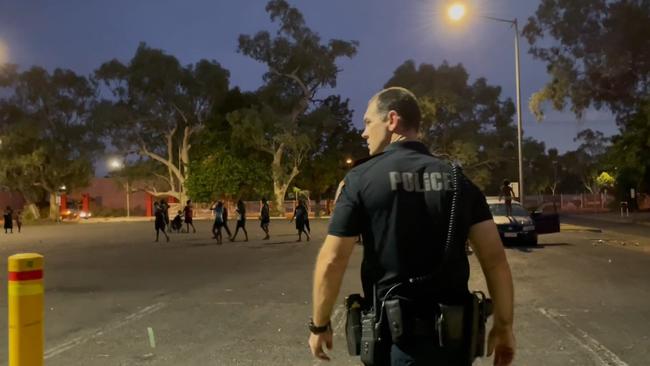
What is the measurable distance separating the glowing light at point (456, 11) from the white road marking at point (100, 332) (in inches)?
667

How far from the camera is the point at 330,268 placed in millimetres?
2619

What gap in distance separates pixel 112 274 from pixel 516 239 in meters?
11.3

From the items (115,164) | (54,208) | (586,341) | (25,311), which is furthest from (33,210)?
(25,311)

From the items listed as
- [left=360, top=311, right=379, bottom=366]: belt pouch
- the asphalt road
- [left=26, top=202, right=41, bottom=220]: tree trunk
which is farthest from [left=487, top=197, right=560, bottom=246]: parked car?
[left=26, top=202, right=41, bottom=220]: tree trunk

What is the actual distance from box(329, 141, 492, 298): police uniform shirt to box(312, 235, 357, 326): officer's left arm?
1.7 inches

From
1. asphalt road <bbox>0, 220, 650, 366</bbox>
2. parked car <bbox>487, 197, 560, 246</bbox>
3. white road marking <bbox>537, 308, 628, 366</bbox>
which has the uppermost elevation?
parked car <bbox>487, 197, 560, 246</bbox>

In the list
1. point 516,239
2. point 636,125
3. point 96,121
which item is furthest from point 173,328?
point 96,121

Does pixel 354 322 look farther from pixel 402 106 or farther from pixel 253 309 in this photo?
pixel 253 309

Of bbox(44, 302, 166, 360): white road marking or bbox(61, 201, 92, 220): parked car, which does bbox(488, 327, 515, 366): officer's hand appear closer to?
bbox(44, 302, 166, 360): white road marking

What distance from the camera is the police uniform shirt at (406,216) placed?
2547 mm

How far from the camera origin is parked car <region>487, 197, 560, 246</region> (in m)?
17.7

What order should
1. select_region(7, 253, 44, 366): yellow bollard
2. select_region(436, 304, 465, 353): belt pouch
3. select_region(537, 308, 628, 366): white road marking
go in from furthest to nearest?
select_region(537, 308, 628, 366): white road marking → select_region(7, 253, 44, 366): yellow bollard → select_region(436, 304, 465, 353): belt pouch

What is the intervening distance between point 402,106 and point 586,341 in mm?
4786

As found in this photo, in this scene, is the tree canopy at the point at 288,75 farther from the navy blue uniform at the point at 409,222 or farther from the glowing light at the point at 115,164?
the navy blue uniform at the point at 409,222
